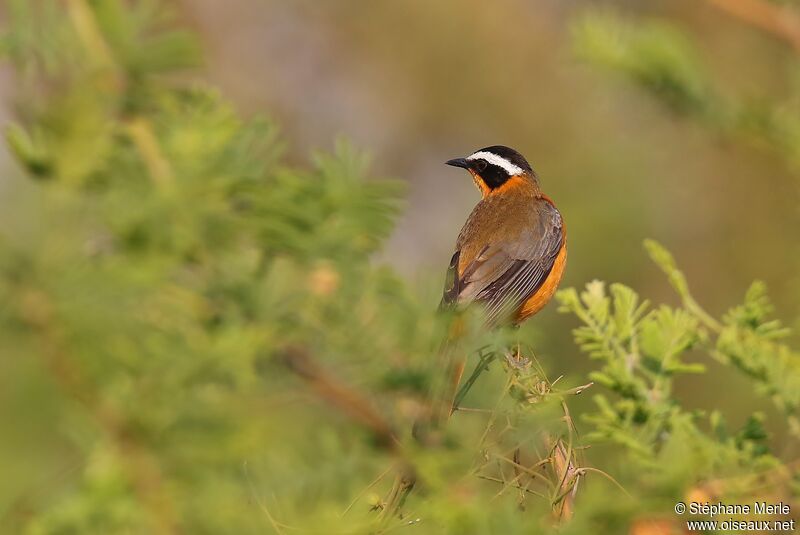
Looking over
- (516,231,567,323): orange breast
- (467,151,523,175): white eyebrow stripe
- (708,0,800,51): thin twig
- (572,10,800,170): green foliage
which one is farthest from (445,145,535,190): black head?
(708,0,800,51): thin twig

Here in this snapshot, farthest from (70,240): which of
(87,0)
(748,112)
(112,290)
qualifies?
(748,112)

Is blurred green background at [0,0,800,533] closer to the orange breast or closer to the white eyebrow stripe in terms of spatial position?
the orange breast

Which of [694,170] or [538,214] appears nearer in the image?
[538,214]

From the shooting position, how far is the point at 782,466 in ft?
5.97

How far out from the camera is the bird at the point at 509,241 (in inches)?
237

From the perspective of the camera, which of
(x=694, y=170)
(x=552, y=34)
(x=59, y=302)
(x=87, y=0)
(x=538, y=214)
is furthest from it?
(x=552, y=34)

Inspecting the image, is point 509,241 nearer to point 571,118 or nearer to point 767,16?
point 767,16

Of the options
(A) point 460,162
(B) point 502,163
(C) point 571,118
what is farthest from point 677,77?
(C) point 571,118

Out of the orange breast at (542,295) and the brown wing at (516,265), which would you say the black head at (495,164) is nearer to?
the brown wing at (516,265)

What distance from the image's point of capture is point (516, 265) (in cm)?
624

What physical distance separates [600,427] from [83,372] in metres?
0.98

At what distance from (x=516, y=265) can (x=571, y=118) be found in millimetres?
2980

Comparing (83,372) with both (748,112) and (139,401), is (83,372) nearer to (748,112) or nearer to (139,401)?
(139,401)

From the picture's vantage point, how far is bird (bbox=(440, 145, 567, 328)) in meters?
6.03
